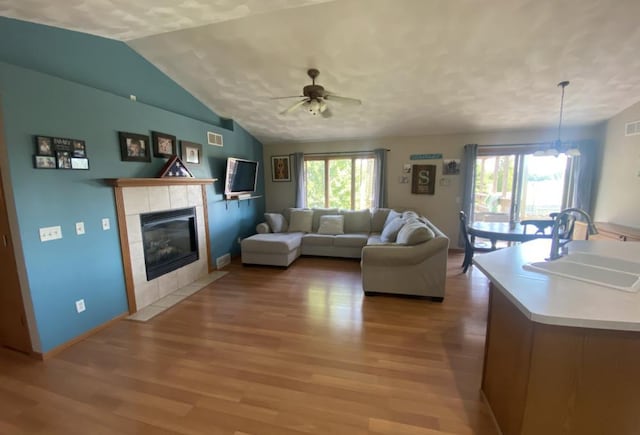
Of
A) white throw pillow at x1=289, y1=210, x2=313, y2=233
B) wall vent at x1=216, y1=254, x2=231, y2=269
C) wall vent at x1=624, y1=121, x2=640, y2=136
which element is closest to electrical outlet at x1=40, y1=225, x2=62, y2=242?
wall vent at x1=216, y1=254, x2=231, y2=269

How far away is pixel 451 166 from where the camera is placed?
17.6ft

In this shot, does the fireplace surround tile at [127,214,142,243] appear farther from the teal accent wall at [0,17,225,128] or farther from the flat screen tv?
the flat screen tv

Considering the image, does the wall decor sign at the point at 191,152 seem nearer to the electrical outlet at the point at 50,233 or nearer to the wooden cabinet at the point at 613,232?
the electrical outlet at the point at 50,233

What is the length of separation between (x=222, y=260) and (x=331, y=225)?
2.18 metres

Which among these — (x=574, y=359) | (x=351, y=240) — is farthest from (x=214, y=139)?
(x=574, y=359)

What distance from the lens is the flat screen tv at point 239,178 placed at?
4773 mm

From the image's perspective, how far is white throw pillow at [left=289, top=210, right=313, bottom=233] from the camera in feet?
18.6

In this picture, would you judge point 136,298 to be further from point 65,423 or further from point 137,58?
point 137,58

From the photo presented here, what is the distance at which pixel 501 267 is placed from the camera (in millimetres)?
1646

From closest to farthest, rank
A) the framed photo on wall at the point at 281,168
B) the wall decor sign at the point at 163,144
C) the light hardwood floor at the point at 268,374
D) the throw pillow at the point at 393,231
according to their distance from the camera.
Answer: the light hardwood floor at the point at 268,374 → the wall decor sign at the point at 163,144 → the throw pillow at the point at 393,231 → the framed photo on wall at the point at 281,168

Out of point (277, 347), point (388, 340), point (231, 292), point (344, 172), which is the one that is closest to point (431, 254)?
point (388, 340)

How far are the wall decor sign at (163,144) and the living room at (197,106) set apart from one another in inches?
3.9

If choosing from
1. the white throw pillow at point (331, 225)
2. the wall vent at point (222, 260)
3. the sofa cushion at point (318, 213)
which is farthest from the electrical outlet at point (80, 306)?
the sofa cushion at point (318, 213)

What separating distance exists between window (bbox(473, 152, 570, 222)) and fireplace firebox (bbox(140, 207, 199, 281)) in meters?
5.31
